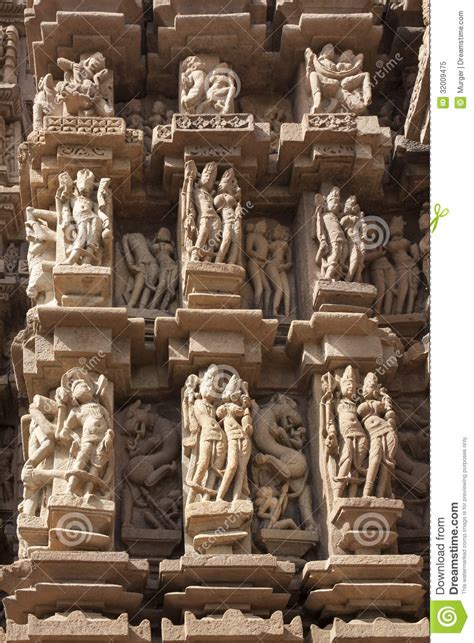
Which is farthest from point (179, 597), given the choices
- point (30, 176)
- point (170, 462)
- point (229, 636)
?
point (30, 176)

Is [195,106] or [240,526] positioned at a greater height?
[195,106]

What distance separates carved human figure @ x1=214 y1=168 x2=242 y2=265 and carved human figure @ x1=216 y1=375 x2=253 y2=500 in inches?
39.2

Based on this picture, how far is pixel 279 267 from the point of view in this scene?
14281 millimetres

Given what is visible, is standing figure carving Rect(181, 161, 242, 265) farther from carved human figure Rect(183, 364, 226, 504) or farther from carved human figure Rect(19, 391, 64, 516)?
carved human figure Rect(19, 391, 64, 516)

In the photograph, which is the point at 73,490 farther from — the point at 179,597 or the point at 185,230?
the point at 185,230

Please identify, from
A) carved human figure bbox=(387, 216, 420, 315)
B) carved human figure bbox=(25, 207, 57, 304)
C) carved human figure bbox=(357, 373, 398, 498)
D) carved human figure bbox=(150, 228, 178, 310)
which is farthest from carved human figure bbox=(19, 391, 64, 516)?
carved human figure bbox=(387, 216, 420, 315)

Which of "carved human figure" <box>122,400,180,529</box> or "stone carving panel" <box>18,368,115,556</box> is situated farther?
"carved human figure" <box>122,400,180,529</box>

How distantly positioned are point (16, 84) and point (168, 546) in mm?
5075

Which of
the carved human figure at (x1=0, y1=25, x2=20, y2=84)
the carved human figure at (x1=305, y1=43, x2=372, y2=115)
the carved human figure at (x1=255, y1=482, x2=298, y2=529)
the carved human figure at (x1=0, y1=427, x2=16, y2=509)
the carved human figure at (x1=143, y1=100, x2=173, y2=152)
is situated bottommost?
the carved human figure at (x1=255, y1=482, x2=298, y2=529)

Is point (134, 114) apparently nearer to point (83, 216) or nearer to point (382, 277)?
point (83, 216)

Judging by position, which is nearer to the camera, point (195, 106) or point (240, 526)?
point (240, 526)

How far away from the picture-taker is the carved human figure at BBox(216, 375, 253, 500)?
12828 mm

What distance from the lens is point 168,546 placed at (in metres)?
13.0

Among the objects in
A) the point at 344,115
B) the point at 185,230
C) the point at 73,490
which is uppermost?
the point at 344,115
